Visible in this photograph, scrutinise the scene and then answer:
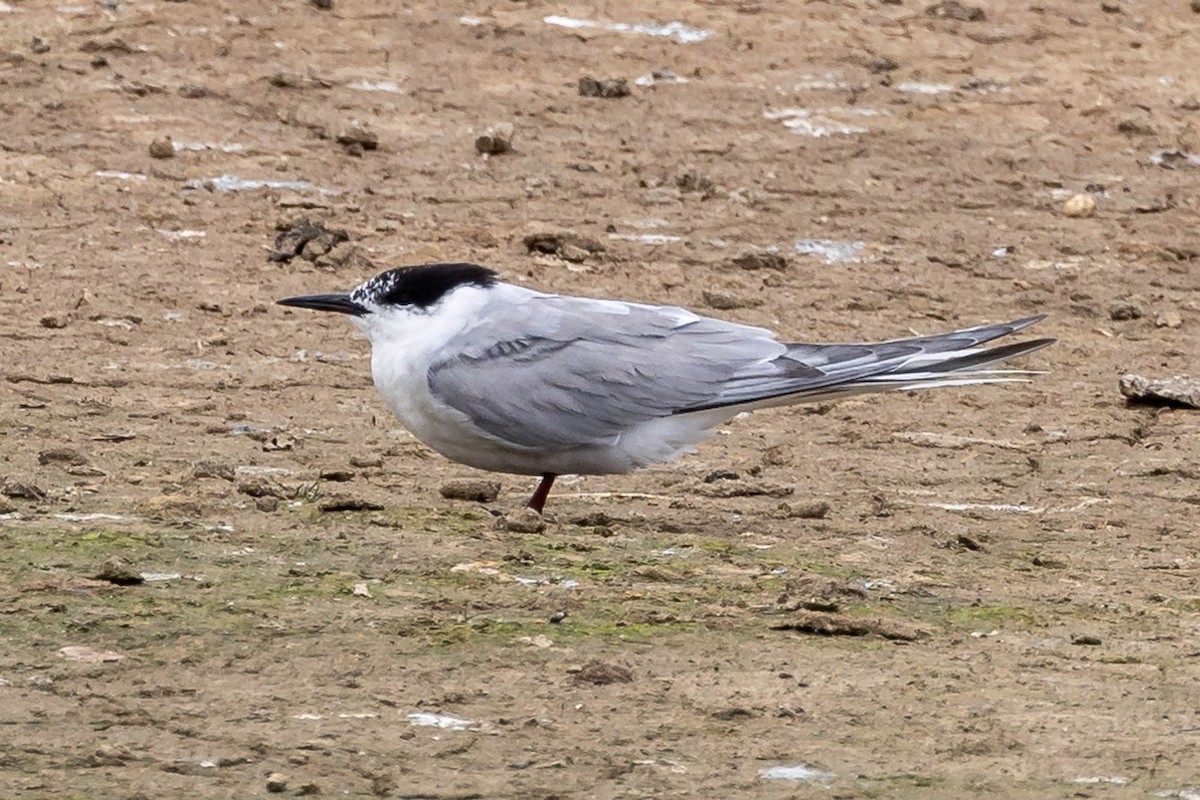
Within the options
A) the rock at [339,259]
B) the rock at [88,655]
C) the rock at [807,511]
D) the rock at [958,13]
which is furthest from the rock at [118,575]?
the rock at [958,13]

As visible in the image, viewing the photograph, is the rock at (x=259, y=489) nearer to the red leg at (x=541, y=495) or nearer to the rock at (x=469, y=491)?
the rock at (x=469, y=491)

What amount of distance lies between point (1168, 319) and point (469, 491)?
3.94 m

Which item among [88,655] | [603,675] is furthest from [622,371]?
[88,655]

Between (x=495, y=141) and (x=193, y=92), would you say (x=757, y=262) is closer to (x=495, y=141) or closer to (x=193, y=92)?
(x=495, y=141)

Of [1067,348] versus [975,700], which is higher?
[975,700]

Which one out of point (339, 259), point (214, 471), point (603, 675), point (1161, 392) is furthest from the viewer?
point (339, 259)

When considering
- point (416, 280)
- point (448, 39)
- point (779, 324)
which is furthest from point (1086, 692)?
point (448, 39)

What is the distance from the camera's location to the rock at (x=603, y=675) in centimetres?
431

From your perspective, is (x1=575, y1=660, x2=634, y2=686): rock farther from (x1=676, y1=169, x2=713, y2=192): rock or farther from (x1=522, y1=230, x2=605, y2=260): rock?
(x1=676, y1=169, x2=713, y2=192): rock

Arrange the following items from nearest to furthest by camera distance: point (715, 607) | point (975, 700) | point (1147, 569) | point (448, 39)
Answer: point (975, 700) < point (715, 607) < point (1147, 569) < point (448, 39)

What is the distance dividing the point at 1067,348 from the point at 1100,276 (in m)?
0.95

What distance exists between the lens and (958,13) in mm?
12055

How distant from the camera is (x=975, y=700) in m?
4.32

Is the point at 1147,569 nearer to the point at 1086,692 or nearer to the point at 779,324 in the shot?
the point at 1086,692
